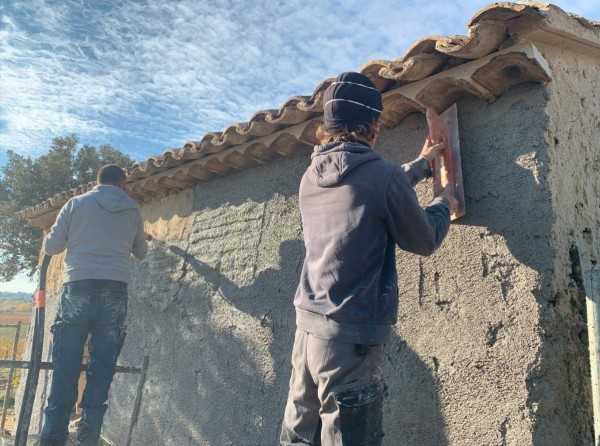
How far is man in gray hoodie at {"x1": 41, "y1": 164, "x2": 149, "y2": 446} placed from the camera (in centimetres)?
337

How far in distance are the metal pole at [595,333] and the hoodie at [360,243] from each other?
70 cm

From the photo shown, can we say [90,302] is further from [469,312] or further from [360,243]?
[469,312]

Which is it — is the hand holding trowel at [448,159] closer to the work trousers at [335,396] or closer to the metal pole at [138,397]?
the work trousers at [335,396]

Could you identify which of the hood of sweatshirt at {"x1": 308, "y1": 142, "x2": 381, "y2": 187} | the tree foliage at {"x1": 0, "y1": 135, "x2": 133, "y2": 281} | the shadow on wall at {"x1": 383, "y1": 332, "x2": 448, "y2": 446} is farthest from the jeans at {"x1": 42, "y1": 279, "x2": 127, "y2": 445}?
the tree foliage at {"x1": 0, "y1": 135, "x2": 133, "y2": 281}

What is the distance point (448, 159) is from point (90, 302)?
2.48m

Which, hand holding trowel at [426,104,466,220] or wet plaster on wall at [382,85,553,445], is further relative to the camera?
hand holding trowel at [426,104,466,220]

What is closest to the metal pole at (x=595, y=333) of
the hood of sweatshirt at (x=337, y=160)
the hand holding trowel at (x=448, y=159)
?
the hand holding trowel at (x=448, y=159)

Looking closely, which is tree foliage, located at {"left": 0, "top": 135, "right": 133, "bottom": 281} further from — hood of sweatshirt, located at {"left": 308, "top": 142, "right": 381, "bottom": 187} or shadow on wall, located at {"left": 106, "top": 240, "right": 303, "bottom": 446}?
hood of sweatshirt, located at {"left": 308, "top": 142, "right": 381, "bottom": 187}

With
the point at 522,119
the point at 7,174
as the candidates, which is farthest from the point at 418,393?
the point at 7,174

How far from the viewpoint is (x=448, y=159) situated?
8.54ft

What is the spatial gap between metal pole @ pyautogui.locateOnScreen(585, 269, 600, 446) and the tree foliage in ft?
53.0

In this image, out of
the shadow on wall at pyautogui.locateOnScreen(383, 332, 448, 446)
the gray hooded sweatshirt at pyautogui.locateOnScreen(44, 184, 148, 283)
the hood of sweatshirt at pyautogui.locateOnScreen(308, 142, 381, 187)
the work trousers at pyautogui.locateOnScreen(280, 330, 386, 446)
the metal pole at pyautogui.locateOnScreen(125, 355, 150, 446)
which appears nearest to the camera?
the work trousers at pyautogui.locateOnScreen(280, 330, 386, 446)

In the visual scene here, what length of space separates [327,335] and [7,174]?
18.2 m

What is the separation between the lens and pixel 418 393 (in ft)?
8.52
